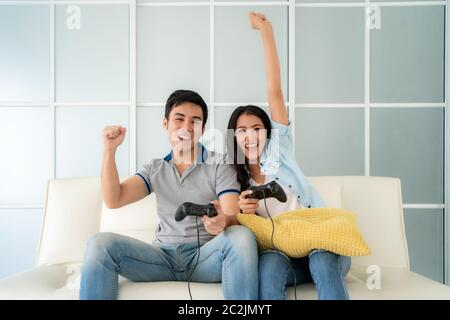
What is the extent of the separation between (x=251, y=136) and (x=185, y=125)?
28 centimetres

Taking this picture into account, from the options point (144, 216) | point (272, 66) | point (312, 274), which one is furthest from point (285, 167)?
point (144, 216)

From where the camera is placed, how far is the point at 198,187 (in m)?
1.61

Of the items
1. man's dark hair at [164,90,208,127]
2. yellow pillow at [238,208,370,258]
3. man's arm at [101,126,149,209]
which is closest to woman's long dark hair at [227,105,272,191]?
man's dark hair at [164,90,208,127]

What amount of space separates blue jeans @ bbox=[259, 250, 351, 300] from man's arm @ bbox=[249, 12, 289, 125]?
61 cm

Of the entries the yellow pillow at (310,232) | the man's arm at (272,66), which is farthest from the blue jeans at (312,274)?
the man's arm at (272,66)

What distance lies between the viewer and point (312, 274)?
4.42 feet

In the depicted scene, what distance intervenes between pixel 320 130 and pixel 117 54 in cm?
135

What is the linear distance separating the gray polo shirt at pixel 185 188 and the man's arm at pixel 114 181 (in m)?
0.05

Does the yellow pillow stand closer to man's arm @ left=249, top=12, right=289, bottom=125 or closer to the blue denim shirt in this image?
the blue denim shirt

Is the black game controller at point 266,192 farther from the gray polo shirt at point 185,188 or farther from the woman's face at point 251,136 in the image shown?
the woman's face at point 251,136

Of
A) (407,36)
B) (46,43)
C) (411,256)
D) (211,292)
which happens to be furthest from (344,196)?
(46,43)

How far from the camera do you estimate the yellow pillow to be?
1349 mm

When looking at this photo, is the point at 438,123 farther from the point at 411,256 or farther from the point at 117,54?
the point at 117,54

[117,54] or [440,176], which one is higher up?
[117,54]
